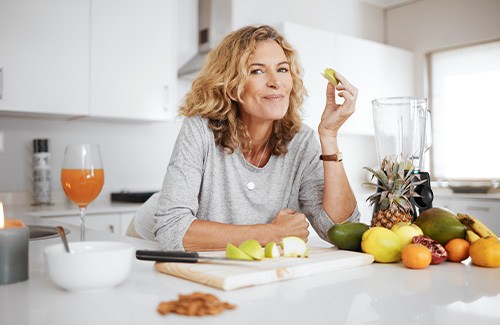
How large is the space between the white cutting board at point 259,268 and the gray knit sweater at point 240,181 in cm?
45

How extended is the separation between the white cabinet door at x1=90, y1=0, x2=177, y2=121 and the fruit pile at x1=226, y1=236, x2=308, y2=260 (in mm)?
2443

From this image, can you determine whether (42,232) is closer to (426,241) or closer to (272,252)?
(272,252)

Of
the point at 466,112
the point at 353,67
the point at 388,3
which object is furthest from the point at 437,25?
the point at 353,67

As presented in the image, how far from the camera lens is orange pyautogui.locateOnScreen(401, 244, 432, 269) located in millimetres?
1019

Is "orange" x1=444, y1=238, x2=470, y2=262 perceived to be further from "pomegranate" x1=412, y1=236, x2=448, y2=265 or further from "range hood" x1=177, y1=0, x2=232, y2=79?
"range hood" x1=177, y1=0, x2=232, y2=79

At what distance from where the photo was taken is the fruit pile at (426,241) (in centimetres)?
104

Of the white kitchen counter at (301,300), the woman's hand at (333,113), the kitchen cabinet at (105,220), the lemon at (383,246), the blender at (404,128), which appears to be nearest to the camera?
the white kitchen counter at (301,300)

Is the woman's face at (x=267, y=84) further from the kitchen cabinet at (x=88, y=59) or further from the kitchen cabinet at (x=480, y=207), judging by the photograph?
the kitchen cabinet at (x=480, y=207)

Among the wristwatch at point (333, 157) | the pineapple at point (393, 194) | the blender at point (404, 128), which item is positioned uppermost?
the blender at point (404, 128)

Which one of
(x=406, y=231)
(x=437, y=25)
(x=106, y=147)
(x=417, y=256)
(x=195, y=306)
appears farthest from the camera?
(x=437, y=25)

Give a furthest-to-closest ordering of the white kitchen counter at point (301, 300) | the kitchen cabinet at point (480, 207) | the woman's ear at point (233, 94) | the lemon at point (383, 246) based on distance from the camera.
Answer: the kitchen cabinet at point (480, 207) → the woman's ear at point (233, 94) → the lemon at point (383, 246) → the white kitchen counter at point (301, 300)

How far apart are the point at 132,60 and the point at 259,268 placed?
2726 millimetres

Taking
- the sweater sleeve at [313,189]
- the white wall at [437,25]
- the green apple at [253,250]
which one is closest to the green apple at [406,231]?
the green apple at [253,250]

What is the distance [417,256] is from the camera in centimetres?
102
